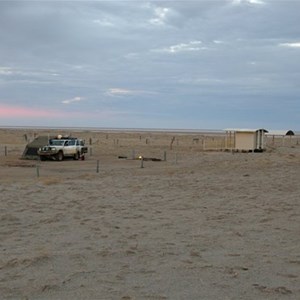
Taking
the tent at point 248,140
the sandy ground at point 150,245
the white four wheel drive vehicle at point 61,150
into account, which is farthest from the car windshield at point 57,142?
the sandy ground at point 150,245

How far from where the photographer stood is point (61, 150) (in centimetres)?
3173

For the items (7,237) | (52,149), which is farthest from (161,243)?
(52,149)

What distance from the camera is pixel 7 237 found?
758 centimetres

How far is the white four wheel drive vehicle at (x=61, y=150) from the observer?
31375 mm

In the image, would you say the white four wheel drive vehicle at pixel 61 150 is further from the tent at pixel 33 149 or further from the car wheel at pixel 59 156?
the tent at pixel 33 149

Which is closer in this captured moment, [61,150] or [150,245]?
[150,245]

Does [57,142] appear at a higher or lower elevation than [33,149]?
higher

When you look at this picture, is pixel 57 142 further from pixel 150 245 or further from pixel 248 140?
pixel 150 245

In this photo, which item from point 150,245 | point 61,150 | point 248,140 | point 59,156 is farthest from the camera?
point 248,140

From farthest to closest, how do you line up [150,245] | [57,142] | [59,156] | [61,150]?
[57,142] → [61,150] → [59,156] → [150,245]

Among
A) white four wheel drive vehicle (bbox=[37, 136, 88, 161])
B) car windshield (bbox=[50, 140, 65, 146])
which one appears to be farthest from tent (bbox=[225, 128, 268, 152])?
car windshield (bbox=[50, 140, 65, 146])

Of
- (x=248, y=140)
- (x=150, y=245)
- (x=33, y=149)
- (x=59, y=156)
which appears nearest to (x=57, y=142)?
(x=59, y=156)

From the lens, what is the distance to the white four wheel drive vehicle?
31.4 metres

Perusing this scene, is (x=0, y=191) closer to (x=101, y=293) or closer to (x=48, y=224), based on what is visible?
(x=48, y=224)
